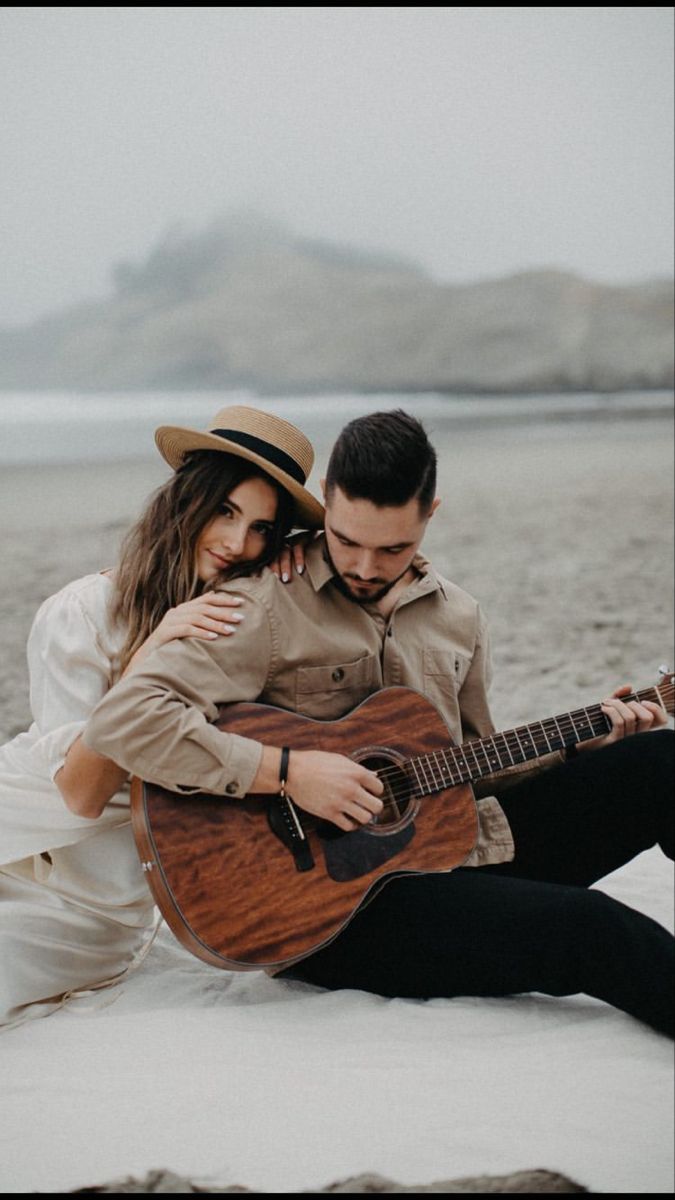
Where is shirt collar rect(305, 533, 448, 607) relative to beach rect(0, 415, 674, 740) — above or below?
above

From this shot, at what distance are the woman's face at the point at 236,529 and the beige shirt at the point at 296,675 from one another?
4.9 inches

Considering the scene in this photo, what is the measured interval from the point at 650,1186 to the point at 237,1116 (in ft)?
2.26

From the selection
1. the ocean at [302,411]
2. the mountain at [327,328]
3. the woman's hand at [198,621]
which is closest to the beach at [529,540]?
the ocean at [302,411]

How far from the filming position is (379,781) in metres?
2.09

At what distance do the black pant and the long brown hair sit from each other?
2.41 feet

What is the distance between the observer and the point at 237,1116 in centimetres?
187

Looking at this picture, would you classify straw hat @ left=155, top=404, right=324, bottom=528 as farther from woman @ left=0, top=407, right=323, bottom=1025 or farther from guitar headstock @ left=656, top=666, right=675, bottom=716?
guitar headstock @ left=656, top=666, right=675, bottom=716

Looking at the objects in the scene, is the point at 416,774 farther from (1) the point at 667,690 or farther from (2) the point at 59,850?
(2) the point at 59,850

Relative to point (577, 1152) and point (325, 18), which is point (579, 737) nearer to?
point (577, 1152)

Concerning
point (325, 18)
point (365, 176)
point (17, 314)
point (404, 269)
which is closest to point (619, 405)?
point (404, 269)

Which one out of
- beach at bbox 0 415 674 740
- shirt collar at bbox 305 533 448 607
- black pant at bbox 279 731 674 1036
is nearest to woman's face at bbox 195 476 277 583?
shirt collar at bbox 305 533 448 607

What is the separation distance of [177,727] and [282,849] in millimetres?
326

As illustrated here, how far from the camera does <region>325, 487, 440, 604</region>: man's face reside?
2.10 metres

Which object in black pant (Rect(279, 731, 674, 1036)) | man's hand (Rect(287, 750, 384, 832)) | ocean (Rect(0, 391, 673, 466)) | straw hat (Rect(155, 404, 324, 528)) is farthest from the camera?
ocean (Rect(0, 391, 673, 466))
